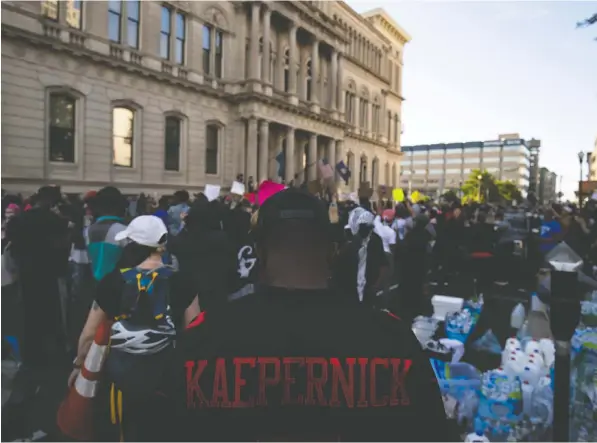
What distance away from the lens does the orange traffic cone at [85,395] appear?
2.86 m

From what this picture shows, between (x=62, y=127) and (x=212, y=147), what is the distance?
353 inches

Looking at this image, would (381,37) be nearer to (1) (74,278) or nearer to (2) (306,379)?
(1) (74,278)

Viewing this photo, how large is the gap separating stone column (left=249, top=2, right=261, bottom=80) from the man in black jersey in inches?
1030

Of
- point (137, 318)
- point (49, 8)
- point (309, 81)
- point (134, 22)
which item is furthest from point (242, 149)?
point (137, 318)

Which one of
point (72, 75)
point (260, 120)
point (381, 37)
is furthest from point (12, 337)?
point (381, 37)

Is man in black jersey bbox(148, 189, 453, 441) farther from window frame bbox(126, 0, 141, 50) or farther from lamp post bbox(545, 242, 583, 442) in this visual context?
window frame bbox(126, 0, 141, 50)

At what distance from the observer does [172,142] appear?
23359 millimetres

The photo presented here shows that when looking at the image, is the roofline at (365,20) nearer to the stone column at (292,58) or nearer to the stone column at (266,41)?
the stone column at (292,58)

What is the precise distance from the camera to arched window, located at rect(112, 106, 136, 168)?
66.5 feet

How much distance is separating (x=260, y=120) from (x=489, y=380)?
24.5 m

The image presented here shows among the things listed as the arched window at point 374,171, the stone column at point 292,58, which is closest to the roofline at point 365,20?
the stone column at point 292,58

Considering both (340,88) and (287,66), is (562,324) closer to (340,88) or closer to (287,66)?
(287,66)

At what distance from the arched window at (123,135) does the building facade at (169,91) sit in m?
0.04

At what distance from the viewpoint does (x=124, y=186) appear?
2061 centimetres
